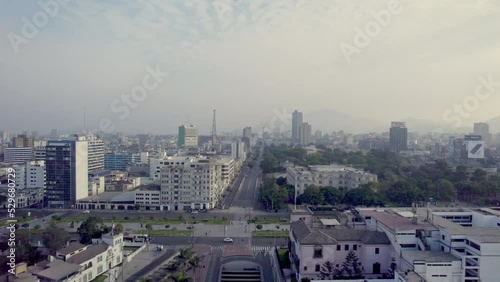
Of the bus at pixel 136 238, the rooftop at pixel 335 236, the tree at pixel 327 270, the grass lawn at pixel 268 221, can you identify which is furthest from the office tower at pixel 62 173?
the tree at pixel 327 270

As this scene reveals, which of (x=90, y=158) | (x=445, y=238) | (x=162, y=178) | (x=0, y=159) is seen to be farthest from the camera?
(x=0, y=159)

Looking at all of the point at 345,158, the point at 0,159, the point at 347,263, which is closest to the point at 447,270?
the point at 347,263

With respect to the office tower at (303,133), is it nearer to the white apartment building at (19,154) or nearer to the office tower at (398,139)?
the office tower at (398,139)

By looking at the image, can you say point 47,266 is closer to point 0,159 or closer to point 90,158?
point 90,158

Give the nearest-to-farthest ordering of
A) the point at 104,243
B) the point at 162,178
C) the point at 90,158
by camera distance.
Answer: the point at 104,243
the point at 162,178
the point at 90,158

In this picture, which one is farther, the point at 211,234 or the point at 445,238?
the point at 211,234

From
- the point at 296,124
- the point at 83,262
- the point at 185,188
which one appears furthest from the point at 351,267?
the point at 296,124
